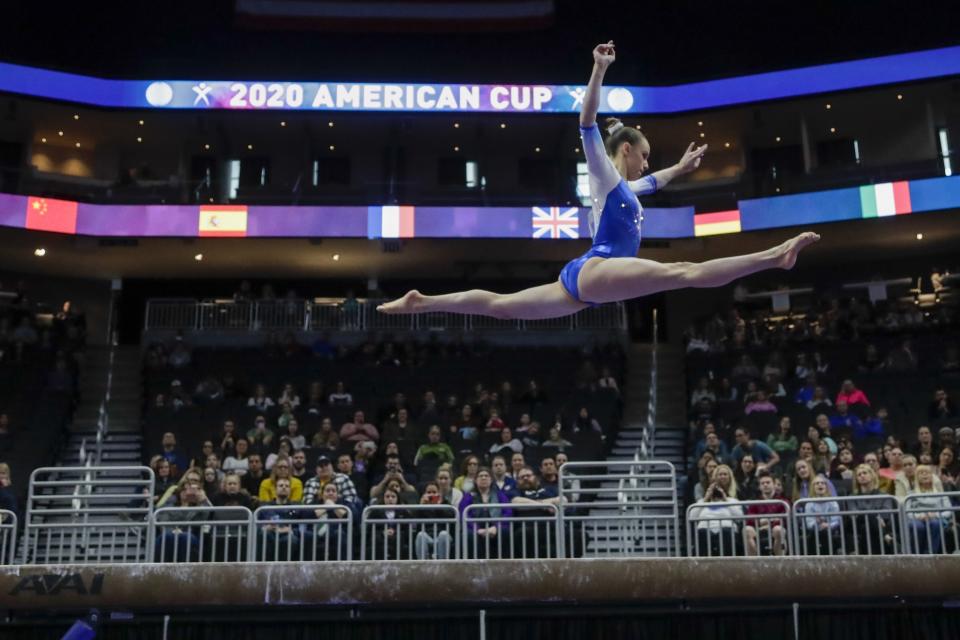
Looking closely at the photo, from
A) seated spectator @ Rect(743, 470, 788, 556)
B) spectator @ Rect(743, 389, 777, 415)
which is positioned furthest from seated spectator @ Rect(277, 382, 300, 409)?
seated spectator @ Rect(743, 470, 788, 556)

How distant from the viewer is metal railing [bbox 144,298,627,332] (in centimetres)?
2161

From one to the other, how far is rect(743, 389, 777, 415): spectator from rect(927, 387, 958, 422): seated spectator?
7.45 feet

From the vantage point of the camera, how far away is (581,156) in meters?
24.9

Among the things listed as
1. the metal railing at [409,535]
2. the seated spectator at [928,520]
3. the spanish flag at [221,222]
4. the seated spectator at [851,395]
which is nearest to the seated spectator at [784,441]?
the seated spectator at [851,395]

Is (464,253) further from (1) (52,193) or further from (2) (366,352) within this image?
(1) (52,193)

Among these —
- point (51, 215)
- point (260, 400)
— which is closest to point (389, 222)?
point (260, 400)

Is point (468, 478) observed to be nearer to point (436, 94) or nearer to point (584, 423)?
point (584, 423)

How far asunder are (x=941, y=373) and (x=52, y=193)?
17077 millimetres

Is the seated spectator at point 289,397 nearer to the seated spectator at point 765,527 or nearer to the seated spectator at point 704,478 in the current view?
the seated spectator at point 704,478

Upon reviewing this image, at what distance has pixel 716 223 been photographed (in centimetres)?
2105

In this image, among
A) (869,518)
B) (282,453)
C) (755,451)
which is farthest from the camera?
(282,453)

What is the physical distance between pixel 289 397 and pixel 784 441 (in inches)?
322

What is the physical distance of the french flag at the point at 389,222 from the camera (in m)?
21.0

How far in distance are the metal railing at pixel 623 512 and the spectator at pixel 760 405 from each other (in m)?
1.81
